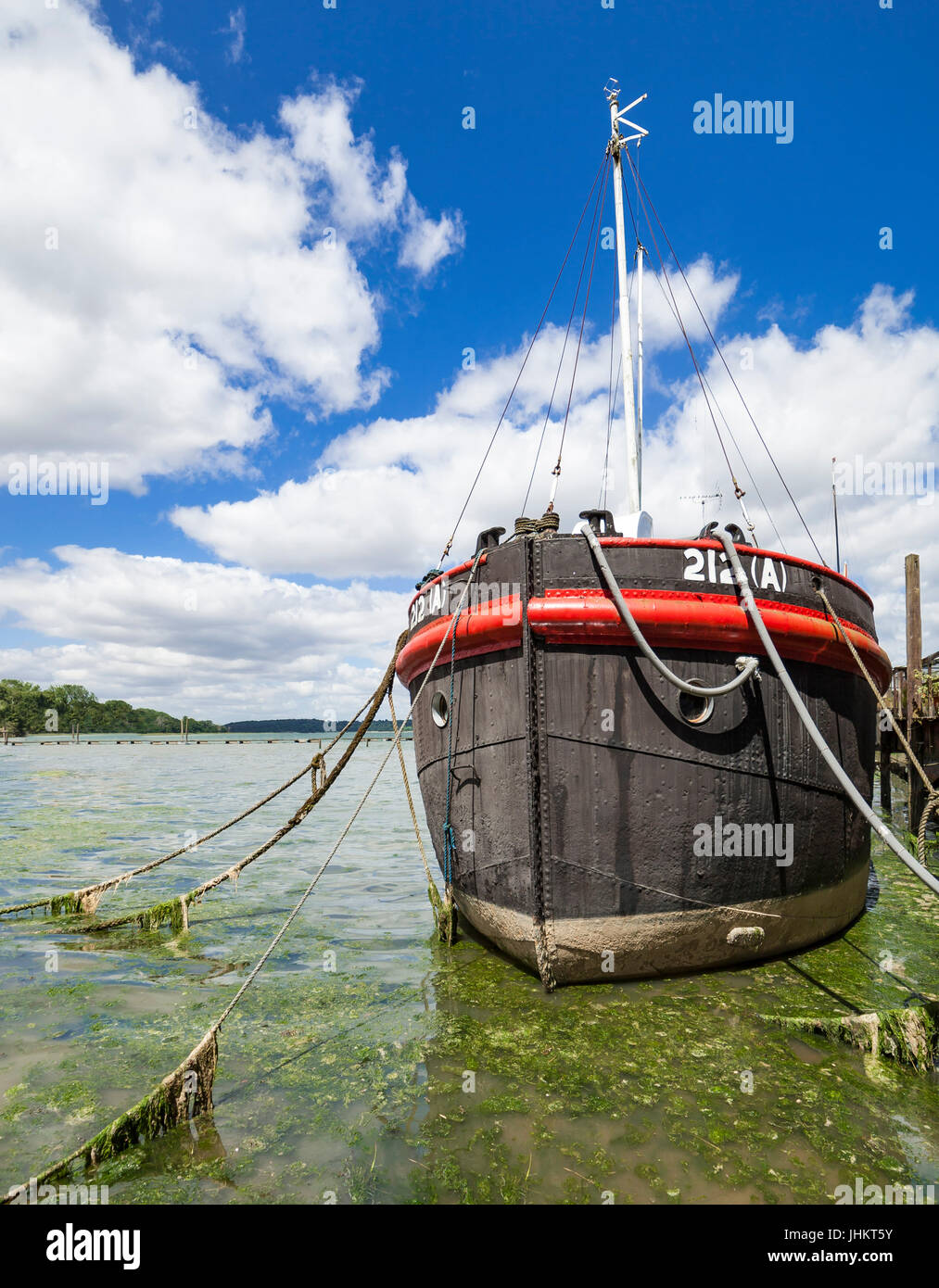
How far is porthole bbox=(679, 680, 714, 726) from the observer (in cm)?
546

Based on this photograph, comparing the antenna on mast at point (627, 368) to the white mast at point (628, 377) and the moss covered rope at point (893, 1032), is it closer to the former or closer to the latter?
the white mast at point (628, 377)

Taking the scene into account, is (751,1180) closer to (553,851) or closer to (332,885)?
(553,851)

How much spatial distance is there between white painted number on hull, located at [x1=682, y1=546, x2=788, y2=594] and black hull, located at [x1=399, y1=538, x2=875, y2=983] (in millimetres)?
156

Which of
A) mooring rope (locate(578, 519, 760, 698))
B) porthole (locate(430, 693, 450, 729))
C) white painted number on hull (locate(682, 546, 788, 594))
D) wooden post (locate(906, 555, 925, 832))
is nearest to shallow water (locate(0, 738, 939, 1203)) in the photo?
porthole (locate(430, 693, 450, 729))

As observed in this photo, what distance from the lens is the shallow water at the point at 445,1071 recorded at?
11.0 feet

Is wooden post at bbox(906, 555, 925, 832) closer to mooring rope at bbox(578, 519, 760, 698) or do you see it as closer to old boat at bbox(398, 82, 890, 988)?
old boat at bbox(398, 82, 890, 988)

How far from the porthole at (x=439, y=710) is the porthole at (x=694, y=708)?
234 centimetres

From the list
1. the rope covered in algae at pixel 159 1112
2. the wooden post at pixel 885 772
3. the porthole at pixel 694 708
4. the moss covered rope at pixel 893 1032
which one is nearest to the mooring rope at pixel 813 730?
the porthole at pixel 694 708

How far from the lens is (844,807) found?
6.61m

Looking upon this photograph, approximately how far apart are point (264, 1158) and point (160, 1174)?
0.50 metres

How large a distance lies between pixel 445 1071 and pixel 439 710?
3312 millimetres

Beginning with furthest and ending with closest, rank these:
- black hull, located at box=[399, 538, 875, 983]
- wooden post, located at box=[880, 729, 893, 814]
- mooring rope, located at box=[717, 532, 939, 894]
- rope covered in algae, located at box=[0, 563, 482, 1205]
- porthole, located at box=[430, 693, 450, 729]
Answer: wooden post, located at box=[880, 729, 893, 814] → porthole, located at box=[430, 693, 450, 729] → black hull, located at box=[399, 538, 875, 983] → mooring rope, located at box=[717, 532, 939, 894] → rope covered in algae, located at box=[0, 563, 482, 1205]

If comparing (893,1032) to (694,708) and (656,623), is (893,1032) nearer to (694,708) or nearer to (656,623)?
(694,708)
